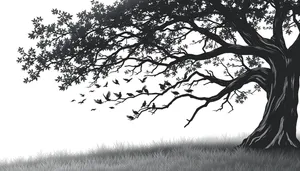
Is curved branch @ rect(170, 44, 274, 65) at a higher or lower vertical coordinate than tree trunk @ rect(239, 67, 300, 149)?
higher

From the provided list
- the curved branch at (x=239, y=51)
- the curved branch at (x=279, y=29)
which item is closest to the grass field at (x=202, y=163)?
the curved branch at (x=239, y=51)

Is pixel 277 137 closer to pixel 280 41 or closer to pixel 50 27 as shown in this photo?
pixel 280 41

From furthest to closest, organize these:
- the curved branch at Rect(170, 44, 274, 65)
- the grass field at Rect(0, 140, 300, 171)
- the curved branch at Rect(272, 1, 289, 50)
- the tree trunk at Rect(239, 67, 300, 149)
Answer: the curved branch at Rect(272, 1, 289, 50) → the curved branch at Rect(170, 44, 274, 65) → the tree trunk at Rect(239, 67, 300, 149) → the grass field at Rect(0, 140, 300, 171)

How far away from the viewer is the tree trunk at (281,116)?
10805mm

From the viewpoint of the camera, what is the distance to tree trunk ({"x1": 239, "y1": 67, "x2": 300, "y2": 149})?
10.8 m

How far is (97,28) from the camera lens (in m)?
9.79

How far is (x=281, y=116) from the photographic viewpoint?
10.8 m

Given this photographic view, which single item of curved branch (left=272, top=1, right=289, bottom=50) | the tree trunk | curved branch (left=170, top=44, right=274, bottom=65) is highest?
curved branch (left=272, top=1, right=289, bottom=50)

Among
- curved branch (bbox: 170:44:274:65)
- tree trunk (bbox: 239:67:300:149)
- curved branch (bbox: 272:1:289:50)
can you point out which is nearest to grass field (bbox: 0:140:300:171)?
tree trunk (bbox: 239:67:300:149)

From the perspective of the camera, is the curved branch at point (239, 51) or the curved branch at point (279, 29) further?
the curved branch at point (279, 29)

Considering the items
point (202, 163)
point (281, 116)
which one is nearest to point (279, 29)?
point (281, 116)

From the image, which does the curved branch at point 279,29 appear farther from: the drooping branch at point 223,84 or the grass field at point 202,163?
the grass field at point 202,163

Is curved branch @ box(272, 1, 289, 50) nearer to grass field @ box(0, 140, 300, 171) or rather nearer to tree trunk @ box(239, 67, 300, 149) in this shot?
tree trunk @ box(239, 67, 300, 149)

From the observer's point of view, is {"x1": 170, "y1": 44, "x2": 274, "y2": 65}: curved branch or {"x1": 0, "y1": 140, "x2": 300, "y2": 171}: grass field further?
{"x1": 170, "y1": 44, "x2": 274, "y2": 65}: curved branch
